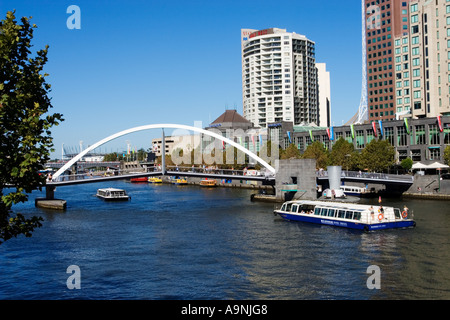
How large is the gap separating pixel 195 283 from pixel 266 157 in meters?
82.0

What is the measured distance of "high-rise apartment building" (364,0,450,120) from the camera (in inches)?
3775

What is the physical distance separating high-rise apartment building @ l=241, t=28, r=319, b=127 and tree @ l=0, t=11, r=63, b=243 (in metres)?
166

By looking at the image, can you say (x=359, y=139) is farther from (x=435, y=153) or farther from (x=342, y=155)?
(x=435, y=153)

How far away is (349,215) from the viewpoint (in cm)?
4416

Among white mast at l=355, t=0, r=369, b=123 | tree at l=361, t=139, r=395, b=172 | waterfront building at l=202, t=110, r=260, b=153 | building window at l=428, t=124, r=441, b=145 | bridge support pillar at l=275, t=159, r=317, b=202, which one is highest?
white mast at l=355, t=0, r=369, b=123

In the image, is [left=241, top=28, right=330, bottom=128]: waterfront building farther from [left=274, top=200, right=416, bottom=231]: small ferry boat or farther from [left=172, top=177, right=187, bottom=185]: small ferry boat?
[left=274, top=200, right=416, bottom=231]: small ferry boat

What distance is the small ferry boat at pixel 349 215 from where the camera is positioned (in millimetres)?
42156

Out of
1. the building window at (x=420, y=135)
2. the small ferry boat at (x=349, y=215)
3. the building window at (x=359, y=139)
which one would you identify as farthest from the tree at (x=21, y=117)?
the building window at (x=359, y=139)

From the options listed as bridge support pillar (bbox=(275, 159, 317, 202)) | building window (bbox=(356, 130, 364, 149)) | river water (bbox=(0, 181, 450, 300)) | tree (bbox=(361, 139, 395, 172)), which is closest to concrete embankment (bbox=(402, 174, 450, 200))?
tree (bbox=(361, 139, 395, 172))

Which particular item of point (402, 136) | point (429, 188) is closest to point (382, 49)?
point (402, 136)

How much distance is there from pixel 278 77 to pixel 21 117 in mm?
170574
